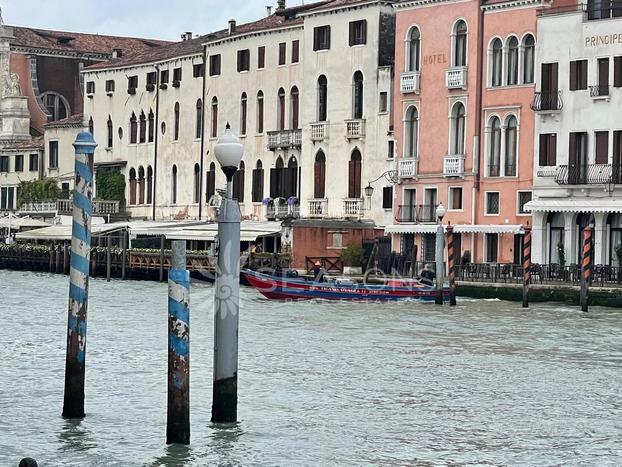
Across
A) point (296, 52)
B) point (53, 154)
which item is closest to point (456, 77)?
point (296, 52)

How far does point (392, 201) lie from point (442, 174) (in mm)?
2715

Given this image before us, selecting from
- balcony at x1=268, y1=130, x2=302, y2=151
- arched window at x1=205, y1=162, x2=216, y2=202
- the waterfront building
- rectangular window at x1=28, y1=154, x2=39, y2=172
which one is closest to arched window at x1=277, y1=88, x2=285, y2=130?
balcony at x1=268, y1=130, x2=302, y2=151

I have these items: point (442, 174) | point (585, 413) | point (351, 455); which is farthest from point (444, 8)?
point (351, 455)

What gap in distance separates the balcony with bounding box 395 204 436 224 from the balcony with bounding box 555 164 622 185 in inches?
229

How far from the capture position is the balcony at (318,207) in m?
54.2

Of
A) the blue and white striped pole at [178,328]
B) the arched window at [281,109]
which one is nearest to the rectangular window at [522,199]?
the arched window at [281,109]

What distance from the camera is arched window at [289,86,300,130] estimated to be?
56812 mm

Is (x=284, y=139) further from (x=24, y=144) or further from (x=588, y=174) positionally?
(x=24, y=144)

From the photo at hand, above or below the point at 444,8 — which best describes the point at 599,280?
below

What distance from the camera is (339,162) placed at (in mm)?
54000

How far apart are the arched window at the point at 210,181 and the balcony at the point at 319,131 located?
6.68 m

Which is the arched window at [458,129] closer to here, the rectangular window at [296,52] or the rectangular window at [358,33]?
the rectangular window at [358,33]

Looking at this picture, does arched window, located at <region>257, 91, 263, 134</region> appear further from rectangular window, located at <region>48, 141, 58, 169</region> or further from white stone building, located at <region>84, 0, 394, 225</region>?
rectangular window, located at <region>48, 141, 58, 169</region>

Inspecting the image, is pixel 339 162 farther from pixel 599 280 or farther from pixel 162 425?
pixel 162 425
